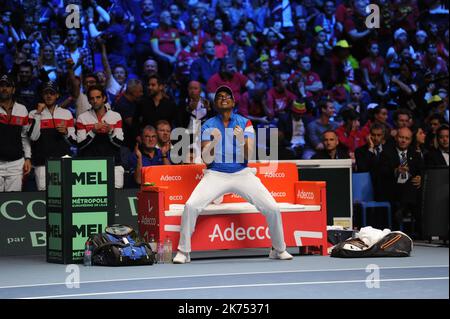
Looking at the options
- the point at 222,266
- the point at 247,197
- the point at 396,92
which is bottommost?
the point at 222,266

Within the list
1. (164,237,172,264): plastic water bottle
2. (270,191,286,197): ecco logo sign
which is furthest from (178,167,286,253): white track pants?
(270,191,286,197): ecco logo sign

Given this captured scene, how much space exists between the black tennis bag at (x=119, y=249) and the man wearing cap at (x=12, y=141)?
2.37m

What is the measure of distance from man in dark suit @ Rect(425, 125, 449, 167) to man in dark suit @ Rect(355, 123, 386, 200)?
72 cm

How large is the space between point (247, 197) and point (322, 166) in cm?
249

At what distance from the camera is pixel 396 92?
1711 cm

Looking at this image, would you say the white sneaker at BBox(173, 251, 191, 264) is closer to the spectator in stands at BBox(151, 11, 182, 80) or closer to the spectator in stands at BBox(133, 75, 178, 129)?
the spectator in stands at BBox(133, 75, 178, 129)

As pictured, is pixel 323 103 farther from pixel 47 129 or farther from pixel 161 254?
pixel 161 254

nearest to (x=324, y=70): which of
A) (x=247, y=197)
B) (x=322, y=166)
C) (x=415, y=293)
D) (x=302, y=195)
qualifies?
(x=322, y=166)

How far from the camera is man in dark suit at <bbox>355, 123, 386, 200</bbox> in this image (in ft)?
47.7

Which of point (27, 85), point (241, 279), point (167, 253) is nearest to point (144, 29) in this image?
point (27, 85)

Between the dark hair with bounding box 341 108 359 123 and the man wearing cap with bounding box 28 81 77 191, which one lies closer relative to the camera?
the man wearing cap with bounding box 28 81 77 191

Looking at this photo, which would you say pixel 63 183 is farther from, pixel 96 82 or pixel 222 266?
pixel 96 82

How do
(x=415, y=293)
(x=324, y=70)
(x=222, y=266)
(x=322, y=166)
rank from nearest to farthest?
1. (x=415, y=293)
2. (x=222, y=266)
3. (x=322, y=166)
4. (x=324, y=70)

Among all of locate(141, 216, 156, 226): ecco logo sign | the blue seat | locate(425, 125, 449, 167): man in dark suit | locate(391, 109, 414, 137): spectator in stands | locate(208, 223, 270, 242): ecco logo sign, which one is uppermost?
locate(391, 109, 414, 137): spectator in stands
